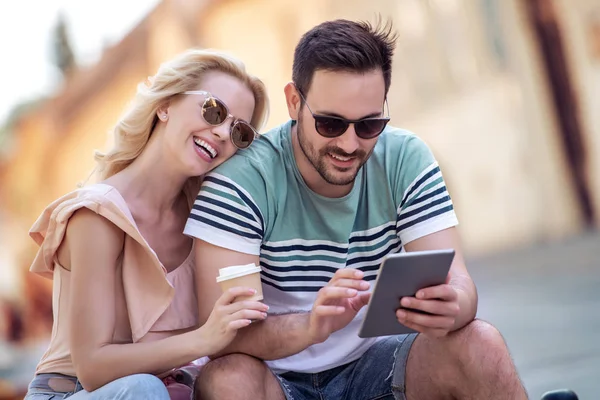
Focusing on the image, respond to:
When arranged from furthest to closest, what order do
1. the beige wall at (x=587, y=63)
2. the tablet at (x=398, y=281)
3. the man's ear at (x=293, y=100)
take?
the beige wall at (x=587, y=63)
the man's ear at (x=293, y=100)
the tablet at (x=398, y=281)

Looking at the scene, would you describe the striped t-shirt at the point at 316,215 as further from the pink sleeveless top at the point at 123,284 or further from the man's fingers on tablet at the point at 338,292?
the man's fingers on tablet at the point at 338,292

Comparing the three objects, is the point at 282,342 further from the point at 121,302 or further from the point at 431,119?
the point at 431,119

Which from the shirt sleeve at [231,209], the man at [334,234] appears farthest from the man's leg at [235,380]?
the shirt sleeve at [231,209]

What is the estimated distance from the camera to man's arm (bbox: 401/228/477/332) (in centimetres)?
201

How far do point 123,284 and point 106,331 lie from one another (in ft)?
0.56

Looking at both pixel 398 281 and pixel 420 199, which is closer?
pixel 398 281

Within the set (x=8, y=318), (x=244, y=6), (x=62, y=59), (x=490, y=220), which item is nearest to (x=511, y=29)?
(x=490, y=220)

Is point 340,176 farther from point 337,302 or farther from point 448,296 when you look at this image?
point 448,296

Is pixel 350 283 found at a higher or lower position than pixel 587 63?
lower

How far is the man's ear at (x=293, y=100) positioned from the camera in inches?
97.8

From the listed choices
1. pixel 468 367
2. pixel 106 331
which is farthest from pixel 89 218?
pixel 468 367

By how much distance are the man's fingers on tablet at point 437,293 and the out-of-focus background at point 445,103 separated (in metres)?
6.68

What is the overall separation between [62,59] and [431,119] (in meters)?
4.24

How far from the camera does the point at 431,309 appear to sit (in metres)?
2.01
